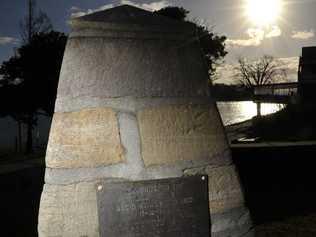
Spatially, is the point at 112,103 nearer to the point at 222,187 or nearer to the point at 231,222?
the point at 222,187

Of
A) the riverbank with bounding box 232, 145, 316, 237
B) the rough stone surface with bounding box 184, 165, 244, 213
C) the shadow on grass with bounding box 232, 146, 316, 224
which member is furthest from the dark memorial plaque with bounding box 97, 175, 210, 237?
the shadow on grass with bounding box 232, 146, 316, 224

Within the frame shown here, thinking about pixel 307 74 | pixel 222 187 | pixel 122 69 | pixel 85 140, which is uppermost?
A: pixel 307 74

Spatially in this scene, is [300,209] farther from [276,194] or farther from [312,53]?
[312,53]

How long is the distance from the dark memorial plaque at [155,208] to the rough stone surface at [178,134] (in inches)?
6.3

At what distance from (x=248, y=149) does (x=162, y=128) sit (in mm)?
5564

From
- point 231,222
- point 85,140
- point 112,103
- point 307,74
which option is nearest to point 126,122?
point 112,103

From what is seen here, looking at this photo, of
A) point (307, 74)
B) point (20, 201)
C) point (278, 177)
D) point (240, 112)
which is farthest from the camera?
point (240, 112)

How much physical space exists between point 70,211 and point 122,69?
3.20 ft

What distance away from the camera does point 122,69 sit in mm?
2232

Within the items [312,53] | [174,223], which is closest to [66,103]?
[174,223]

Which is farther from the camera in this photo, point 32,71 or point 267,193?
point 32,71

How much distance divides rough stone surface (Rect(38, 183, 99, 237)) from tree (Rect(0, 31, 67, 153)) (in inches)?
619

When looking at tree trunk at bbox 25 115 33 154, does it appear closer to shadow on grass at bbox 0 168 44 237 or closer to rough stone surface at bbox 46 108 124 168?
shadow on grass at bbox 0 168 44 237

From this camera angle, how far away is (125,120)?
7.26 feet
